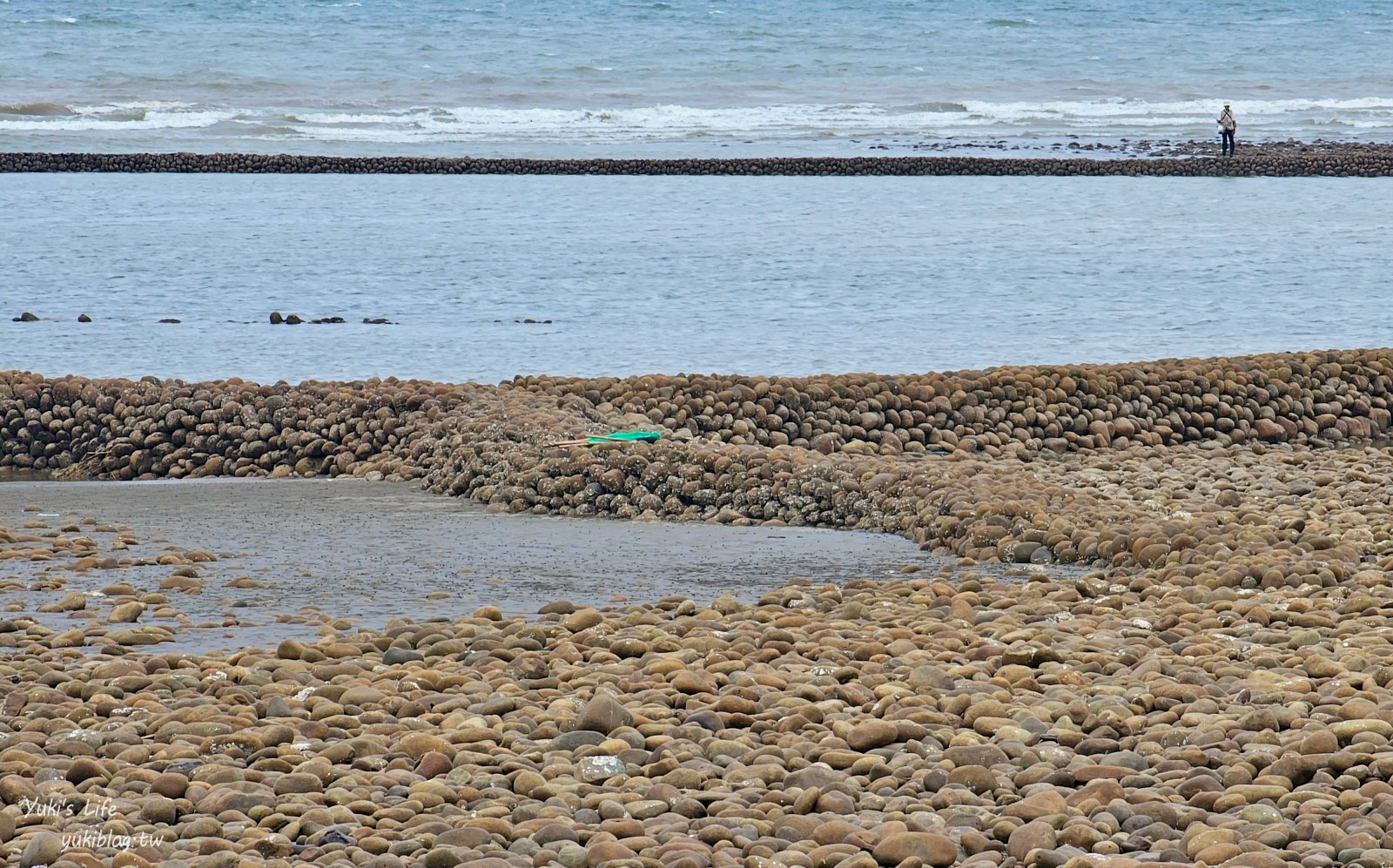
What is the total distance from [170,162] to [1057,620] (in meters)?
27.0

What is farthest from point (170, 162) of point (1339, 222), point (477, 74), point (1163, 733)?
point (1163, 733)

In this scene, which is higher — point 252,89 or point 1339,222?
point 252,89

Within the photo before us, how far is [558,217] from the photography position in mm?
22359

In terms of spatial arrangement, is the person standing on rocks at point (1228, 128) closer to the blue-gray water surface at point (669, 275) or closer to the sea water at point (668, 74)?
the blue-gray water surface at point (669, 275)

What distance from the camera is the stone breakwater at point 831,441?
25.9 feet

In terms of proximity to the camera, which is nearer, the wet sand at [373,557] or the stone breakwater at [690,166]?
the wet sand at [373,557]

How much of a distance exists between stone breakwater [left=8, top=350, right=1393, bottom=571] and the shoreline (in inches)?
740

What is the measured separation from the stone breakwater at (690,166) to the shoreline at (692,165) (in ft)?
0.05

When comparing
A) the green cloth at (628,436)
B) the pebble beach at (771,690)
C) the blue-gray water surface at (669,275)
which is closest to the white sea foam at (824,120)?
the blue-gray water surface at (669,275)

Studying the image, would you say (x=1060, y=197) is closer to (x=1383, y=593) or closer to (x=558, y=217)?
(x=558, y=217)

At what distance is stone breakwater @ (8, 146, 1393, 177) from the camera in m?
29.2

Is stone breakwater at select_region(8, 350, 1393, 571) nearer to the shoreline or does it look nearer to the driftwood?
the driftwood

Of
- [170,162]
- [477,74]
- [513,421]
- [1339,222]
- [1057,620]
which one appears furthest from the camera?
[477,74]

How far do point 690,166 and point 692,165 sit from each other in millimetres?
84
